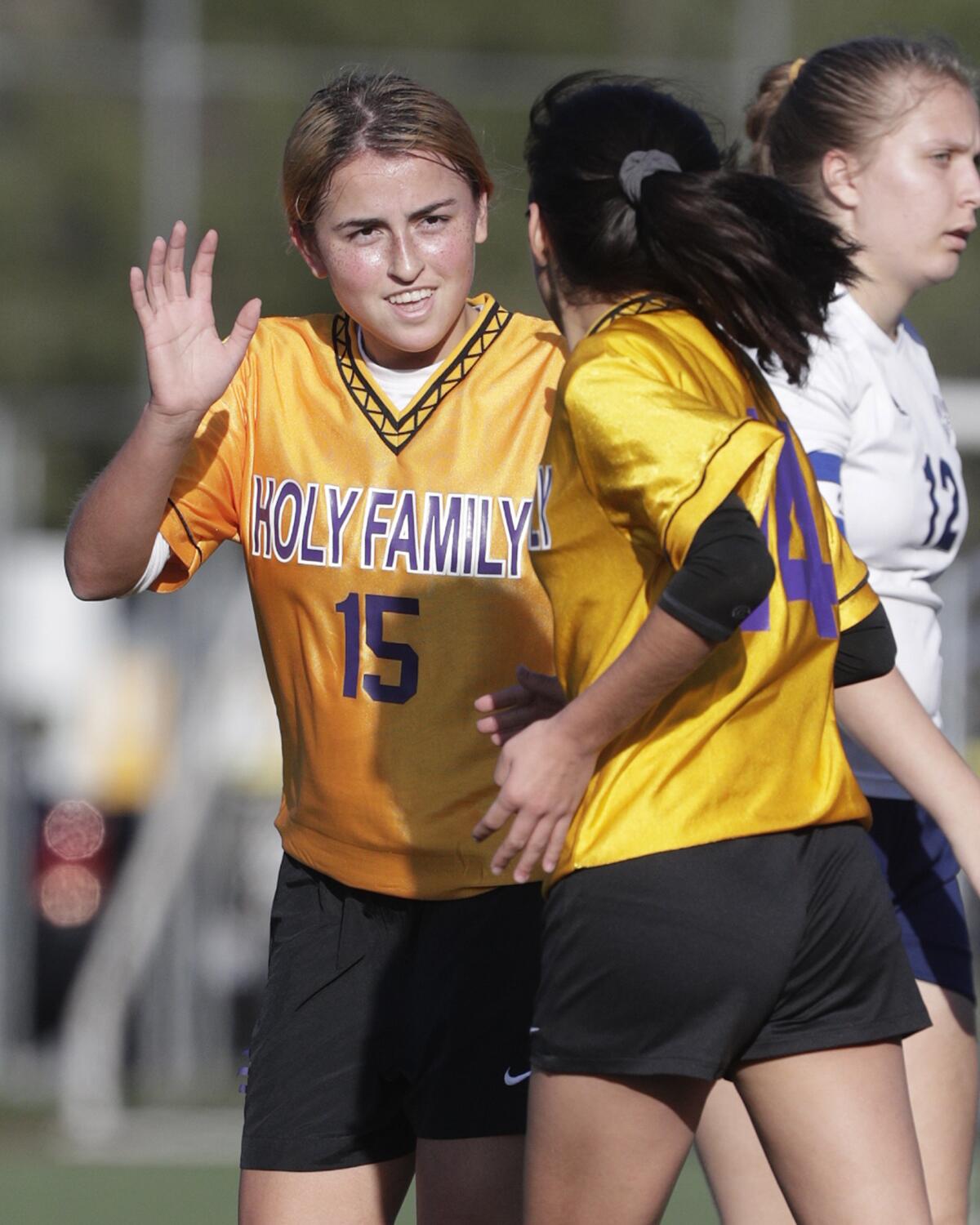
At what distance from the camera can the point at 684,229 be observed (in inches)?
95.3

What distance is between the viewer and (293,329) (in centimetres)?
319

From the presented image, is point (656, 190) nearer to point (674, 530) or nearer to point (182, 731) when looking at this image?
point (674, 530)

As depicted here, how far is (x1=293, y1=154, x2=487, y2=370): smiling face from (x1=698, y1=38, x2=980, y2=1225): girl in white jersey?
0.53 metres

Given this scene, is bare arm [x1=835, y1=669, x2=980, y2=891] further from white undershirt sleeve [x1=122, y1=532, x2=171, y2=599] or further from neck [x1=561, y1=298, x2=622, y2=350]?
white undershirt sleeve [x1=122, y1=532, x2=171, y2=599]

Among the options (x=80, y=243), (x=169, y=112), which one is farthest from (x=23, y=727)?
(x=80, y=243)

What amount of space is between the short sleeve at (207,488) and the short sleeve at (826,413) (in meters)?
0.80

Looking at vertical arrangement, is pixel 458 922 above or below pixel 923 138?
below

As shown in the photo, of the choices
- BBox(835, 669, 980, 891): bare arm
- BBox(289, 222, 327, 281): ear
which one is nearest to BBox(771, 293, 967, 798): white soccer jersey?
BBox(835, 669, 980, 891): bare arm

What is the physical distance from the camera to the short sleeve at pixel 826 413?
2.98 m

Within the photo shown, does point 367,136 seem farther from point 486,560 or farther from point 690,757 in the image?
point 690,757

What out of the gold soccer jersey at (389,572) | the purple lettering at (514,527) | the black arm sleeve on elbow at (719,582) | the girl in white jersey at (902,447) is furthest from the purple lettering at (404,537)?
the black arm sleeve on elbow at (719,582)

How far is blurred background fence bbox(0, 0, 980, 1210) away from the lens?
8.26 meters

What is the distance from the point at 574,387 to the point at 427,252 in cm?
64

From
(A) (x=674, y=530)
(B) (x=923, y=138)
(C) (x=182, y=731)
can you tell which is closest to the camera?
(A) (x=674, y=530)
